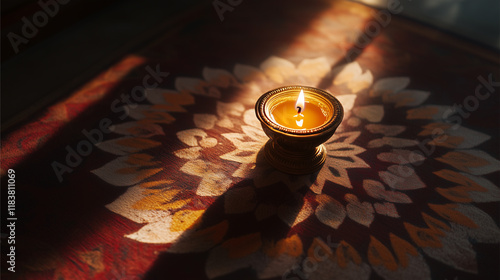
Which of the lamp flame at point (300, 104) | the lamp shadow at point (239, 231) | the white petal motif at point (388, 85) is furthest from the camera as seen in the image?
the white petal motif at point (388, 85)

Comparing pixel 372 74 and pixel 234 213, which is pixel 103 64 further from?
pixel 372 74

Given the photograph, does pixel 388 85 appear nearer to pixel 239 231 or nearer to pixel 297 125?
pixel 297 125

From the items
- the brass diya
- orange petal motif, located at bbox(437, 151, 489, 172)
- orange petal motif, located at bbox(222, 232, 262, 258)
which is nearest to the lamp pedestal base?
the brass diya

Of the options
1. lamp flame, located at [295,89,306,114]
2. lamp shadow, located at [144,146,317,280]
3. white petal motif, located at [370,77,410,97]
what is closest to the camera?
lamp shadow, located at [144,146,317,280]

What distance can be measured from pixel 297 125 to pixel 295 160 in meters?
0.08

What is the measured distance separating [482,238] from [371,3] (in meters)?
1.07

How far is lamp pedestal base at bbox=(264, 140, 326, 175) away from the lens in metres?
0.74

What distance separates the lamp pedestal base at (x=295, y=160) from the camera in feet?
2.43

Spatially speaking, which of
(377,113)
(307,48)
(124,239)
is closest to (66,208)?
(124,239)

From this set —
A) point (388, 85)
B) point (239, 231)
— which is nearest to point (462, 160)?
point (388, 85)

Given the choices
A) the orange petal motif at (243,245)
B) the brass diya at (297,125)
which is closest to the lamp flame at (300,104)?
the brass diya at (297,125)

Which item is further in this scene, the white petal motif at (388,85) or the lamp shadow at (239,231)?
the white petal motif at (388,85)

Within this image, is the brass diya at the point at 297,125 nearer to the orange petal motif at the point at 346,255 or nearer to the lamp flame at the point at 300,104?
the lamp flame at the point at 300,104

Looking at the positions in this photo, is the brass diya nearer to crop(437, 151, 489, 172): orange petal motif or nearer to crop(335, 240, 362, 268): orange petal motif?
crop(335, 240, 362, 268): orange petal motif
